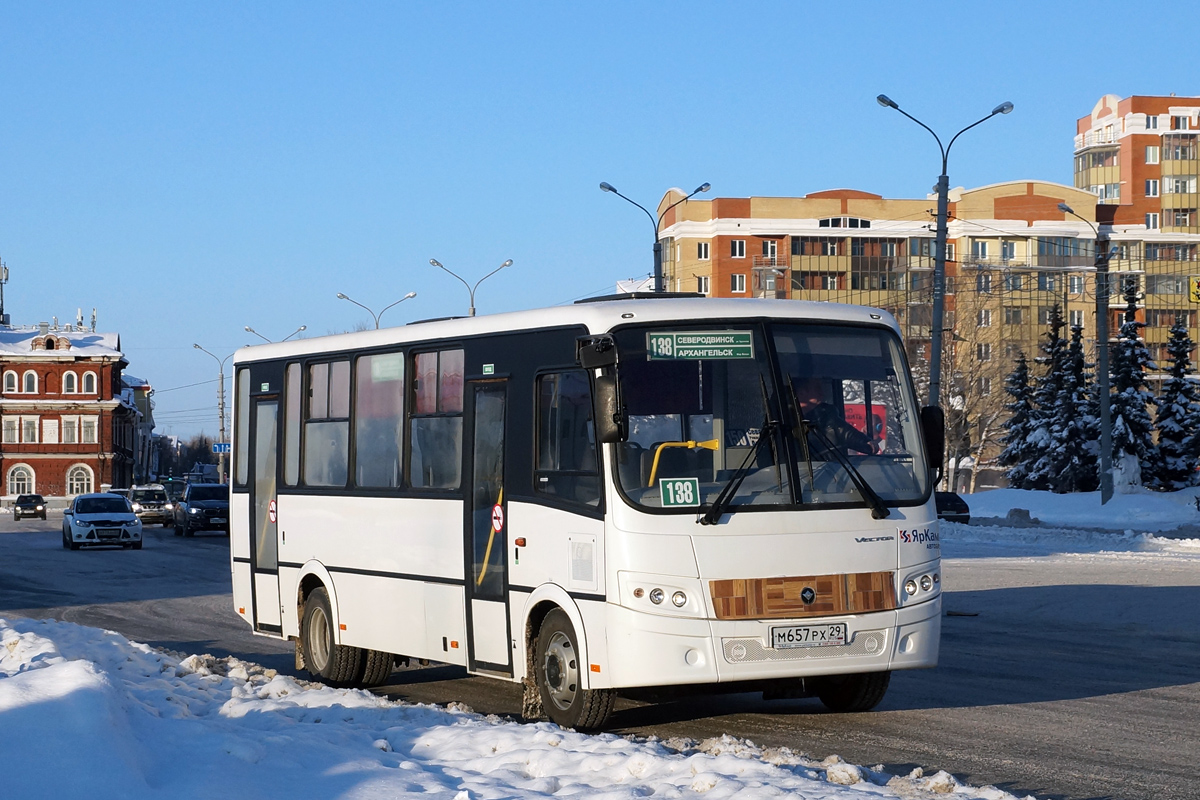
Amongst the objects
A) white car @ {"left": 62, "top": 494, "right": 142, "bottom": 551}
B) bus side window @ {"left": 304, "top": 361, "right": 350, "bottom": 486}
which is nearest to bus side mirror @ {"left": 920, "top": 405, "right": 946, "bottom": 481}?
bus side window @ {"left": 304, "top": 361, "right": 350, "bottom": 486}

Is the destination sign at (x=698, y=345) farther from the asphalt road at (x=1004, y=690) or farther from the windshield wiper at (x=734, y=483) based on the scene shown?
the asphalt road at (x=1004, y=690)

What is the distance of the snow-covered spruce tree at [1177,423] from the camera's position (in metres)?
66.5

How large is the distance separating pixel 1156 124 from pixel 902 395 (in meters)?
133

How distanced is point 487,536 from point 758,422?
2.26 m

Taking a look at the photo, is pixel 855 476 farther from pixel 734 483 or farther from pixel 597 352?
pixel 597 352

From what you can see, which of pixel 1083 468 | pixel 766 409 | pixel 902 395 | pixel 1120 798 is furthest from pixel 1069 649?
pixel 1083 468

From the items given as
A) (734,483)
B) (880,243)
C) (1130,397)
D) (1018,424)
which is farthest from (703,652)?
(880,243)

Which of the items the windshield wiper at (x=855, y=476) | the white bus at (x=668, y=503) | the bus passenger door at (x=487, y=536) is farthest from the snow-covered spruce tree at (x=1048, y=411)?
the windshield wiper at (x=855, y=476)

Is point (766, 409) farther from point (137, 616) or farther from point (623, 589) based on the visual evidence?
point (137, 616)

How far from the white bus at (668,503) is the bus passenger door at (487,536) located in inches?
0.7

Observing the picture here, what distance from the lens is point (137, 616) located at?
2000 centimetres

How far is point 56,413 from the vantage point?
122m

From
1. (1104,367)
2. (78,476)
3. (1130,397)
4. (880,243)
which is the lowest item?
(78,476)

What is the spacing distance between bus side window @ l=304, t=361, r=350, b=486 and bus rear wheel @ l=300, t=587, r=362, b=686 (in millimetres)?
1012
